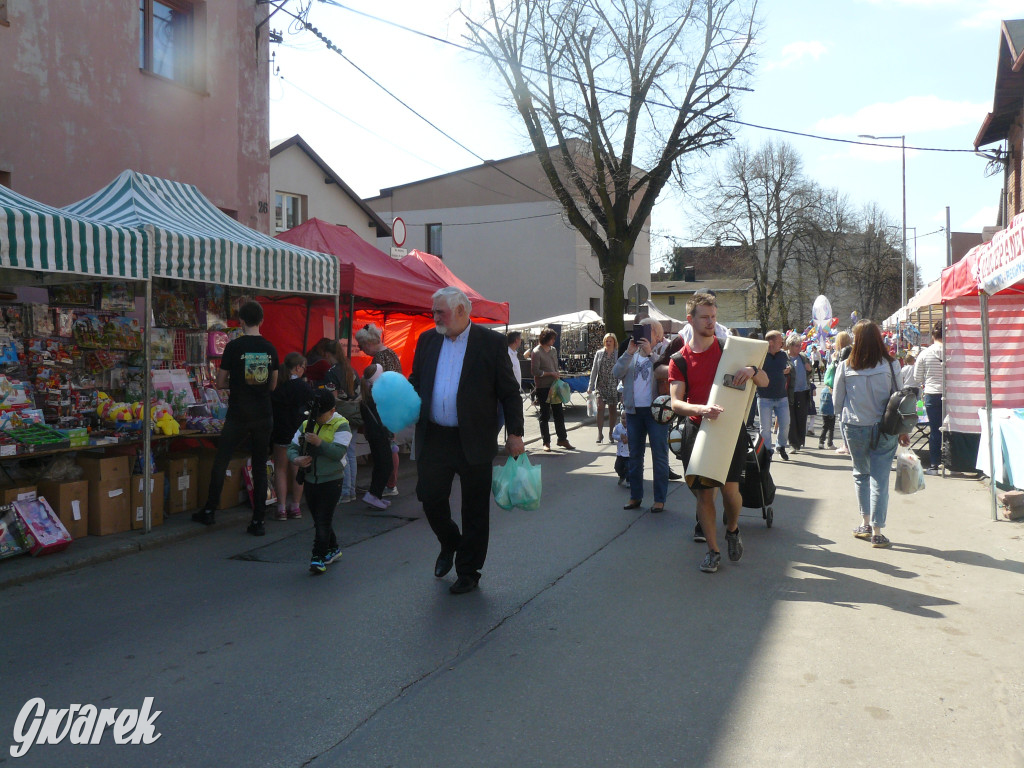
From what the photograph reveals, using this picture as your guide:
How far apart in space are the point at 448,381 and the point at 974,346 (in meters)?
7.94

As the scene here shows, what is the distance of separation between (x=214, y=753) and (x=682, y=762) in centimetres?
186

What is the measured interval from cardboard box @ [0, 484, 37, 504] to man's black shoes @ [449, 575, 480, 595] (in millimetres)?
3587

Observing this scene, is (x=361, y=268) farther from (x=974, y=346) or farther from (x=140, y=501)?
(x=974, y=346)

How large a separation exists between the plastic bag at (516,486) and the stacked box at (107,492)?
3708 millimetres

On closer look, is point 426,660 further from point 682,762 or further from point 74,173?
point 74,173

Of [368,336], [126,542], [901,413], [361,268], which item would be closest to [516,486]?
[901,413]

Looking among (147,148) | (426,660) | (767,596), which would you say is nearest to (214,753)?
(426,660)

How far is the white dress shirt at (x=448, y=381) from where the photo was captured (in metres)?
5.58

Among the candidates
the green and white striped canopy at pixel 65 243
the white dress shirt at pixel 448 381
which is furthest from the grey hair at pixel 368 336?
the white dress shirt at pixel 448 381

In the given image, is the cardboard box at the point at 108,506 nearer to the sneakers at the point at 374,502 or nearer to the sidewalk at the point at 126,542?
the sidewalk at the point at 126,542

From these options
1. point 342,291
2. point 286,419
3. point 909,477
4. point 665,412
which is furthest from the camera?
point 342,291

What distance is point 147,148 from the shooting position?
1146 cm

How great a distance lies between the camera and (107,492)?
7402 millimetres

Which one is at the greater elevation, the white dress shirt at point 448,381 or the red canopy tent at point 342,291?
the red canopy tent at point 342,291
